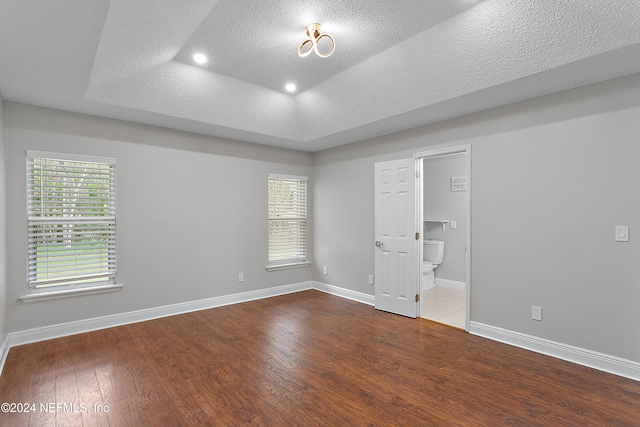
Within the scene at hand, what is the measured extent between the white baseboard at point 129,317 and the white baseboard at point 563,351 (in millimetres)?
3072

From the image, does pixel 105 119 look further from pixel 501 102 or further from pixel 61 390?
pixel 501 102

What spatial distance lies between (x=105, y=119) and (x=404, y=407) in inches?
167

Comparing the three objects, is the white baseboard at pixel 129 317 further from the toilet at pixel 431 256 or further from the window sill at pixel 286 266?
the toilet at pixel 431 256

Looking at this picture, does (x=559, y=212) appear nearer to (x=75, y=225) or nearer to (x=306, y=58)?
(x=306, y=58)

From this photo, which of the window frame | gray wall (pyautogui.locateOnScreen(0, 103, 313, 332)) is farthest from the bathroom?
the window frame

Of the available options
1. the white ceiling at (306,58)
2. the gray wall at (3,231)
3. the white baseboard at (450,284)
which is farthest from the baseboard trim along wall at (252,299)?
the white ceiling at (306,58)

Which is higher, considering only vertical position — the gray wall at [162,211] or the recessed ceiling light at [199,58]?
the recessed ceiling light at [199,58]

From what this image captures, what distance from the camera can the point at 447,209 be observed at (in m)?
5.88

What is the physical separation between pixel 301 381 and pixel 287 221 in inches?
127

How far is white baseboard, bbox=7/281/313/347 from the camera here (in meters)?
3.36

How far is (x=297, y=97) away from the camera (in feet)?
14.4

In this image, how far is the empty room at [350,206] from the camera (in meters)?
2.31

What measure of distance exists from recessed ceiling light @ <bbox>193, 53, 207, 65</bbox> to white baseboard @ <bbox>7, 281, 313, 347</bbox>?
3015 mm

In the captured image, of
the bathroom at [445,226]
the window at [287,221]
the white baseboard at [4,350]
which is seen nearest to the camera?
the white baseboard at [4,350]
